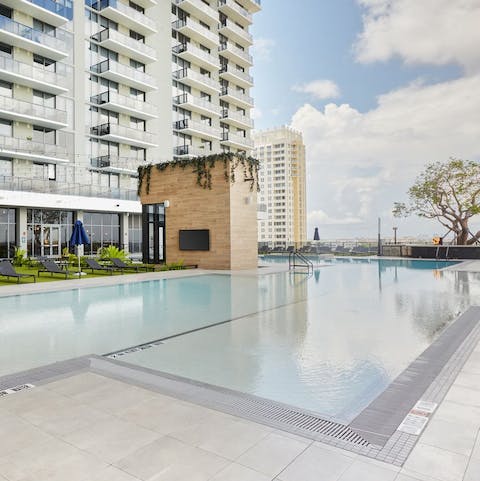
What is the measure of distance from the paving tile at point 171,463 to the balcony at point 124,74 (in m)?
30.5

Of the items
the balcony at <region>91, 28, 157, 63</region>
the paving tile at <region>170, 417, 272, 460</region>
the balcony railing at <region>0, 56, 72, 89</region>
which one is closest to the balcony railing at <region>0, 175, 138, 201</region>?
the balcony railing at <region>0, 56, 72, 89</region>

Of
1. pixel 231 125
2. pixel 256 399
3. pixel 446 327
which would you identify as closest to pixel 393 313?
pixel 446 327

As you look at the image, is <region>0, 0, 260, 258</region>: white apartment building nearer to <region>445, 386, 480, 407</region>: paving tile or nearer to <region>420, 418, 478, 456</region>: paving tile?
<region>445, 386, 480, 407</region>: paving tile

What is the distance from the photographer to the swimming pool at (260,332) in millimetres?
4359

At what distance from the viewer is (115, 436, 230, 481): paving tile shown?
2422mm

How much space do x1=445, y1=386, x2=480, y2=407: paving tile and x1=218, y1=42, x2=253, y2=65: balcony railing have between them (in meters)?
40.6

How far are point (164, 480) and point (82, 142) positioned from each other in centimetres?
2925

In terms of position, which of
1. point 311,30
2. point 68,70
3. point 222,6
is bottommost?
point 68,70

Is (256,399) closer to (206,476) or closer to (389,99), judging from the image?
(206,476)

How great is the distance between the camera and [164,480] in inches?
93.5

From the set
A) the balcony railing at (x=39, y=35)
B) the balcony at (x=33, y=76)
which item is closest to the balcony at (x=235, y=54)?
the balcony railing at (x=39, y=35)

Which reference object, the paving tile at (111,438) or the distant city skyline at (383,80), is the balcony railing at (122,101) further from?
the paving tile at (111,438)

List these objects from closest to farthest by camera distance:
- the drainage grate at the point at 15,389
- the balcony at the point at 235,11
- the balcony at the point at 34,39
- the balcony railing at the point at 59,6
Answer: the drainage grate at the point at 15,389 → the balcony at the point at 34,39 → the balcony railing at the point at 59,6 → the balcony at the point at 235,11

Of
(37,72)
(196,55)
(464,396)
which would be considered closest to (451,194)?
(196,55)
